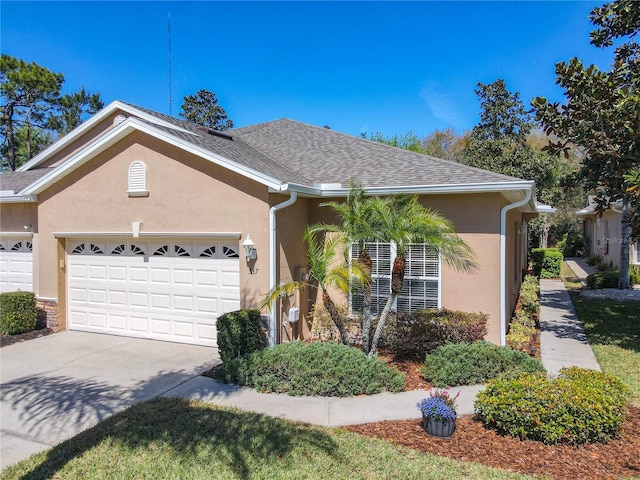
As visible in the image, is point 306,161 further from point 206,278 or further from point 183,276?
point 183,276

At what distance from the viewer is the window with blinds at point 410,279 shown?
385 inches

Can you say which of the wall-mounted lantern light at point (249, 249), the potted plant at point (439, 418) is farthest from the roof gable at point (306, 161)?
the potted plant at point (439, 418)

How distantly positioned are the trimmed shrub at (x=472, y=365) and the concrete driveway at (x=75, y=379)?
4.45m

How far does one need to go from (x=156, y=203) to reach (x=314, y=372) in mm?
5615

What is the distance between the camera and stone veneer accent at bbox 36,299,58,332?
37.2 feet

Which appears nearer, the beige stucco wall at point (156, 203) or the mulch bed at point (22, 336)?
the beige stucco wall at point (156, 203)

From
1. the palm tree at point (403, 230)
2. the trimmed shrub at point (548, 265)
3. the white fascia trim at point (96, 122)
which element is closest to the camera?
the palm tree at point (403, 230)

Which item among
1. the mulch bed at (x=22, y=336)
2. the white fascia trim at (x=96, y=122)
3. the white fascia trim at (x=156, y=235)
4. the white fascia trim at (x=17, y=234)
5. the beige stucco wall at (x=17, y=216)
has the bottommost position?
the mulch bed at (x=22, y=336)

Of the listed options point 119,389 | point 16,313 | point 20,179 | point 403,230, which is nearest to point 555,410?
point 403,230

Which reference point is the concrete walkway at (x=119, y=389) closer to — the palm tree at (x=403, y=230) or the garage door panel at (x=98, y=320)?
the garage door panel at (x=98, y=320)

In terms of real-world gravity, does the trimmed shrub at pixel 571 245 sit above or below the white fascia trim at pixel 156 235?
below

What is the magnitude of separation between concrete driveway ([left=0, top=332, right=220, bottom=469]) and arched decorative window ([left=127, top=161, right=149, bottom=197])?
3628mm

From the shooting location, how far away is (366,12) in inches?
518

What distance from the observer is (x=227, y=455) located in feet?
16.6
